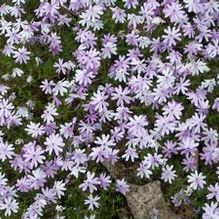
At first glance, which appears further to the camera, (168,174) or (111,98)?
(111,98)

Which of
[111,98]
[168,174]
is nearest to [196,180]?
[168,174]

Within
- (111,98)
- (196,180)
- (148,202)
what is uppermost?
(111,98)

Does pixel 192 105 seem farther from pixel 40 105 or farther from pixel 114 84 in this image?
pixel 40 105

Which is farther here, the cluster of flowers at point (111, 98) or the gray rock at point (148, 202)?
the cluster of flowers at point (111, 98)

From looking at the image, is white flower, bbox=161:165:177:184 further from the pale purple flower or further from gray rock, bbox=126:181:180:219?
the pale purple flower

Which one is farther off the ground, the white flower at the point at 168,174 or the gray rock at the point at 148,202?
the white flower at the point at 168,174

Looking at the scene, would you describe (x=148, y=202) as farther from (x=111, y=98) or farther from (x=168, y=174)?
(x=111, y=98)

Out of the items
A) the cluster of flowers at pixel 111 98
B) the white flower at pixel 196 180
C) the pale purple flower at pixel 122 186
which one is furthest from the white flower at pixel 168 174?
the pale purple flower at pixel 122 186

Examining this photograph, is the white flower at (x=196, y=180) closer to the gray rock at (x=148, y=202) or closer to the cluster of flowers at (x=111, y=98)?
the cluster of flowers at (x=111, y=98)

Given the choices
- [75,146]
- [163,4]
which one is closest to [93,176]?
[75,146]
